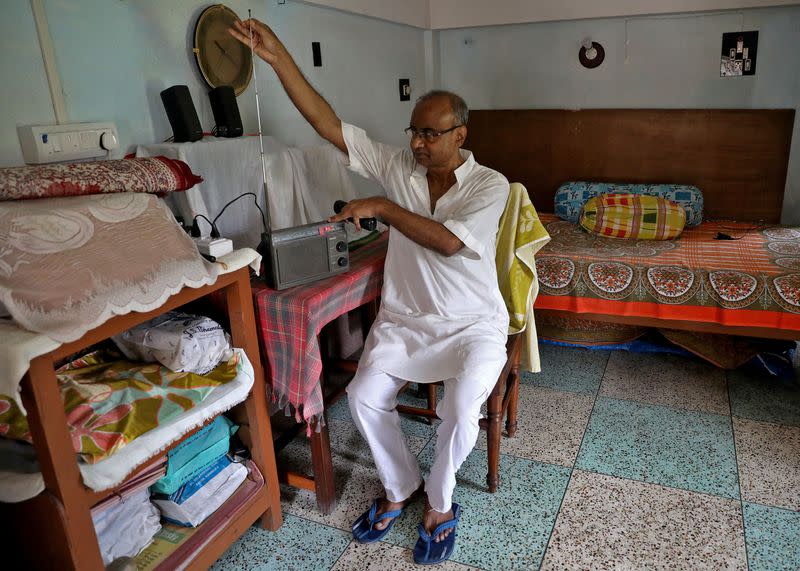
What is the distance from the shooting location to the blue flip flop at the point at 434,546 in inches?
65.7

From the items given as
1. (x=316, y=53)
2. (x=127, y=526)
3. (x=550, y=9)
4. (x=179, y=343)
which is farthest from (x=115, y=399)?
(x=550, y=9)

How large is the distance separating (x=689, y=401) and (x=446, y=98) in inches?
63.8

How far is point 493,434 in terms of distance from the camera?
1.89 meters

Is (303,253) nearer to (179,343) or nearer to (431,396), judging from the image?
(179,343)

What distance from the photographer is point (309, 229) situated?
1688mm

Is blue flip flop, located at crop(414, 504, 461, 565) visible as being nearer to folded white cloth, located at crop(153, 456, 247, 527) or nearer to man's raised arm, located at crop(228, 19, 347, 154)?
folded white cloth, located at crop(153, 456, 247, 527)

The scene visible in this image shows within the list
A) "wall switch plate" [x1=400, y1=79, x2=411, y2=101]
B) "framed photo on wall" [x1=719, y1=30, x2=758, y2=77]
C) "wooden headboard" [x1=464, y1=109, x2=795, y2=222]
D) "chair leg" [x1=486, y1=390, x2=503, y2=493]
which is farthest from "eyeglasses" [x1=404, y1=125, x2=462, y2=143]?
"framed photo on wall" [x1=719, y1=30, x2=758, y2=77]

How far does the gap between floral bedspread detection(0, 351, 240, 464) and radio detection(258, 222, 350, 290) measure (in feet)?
0.88

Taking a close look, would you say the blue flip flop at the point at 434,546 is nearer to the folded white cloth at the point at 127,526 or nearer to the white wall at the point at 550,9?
the folded white cloth at the point at 127,526

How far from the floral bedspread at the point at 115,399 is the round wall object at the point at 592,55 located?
2.96 m

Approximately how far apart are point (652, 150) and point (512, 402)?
83.0 inches

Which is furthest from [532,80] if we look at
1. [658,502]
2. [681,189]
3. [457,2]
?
[658,502]

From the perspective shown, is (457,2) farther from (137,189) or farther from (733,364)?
(137,189)

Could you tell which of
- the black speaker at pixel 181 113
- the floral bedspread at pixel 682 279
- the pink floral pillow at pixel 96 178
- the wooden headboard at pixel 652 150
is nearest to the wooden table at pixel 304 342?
the pink floral pillow at pixel 96 178
